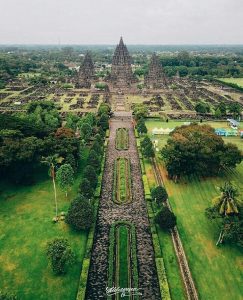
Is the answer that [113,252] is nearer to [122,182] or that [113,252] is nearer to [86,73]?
[122,182]

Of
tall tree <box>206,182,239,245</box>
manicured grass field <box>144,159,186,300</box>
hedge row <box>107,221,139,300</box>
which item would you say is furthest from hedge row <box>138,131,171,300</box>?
tall tree <box>206,182,239,245</box>

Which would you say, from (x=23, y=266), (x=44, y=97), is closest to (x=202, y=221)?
(x=23, y=266)

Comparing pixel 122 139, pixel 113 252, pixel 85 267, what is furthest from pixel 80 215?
pixel 122 139

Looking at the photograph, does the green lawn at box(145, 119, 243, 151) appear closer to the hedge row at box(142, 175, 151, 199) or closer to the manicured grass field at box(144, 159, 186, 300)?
the hedge row at box(142, 175, 151, 199)

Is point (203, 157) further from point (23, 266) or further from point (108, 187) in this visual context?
point (23, 266)

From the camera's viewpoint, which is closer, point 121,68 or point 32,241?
point 32,241

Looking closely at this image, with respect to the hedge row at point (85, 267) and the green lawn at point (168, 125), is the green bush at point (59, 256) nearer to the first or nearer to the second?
the hedge row at point (85, 267)
